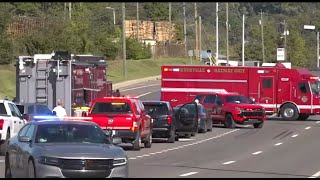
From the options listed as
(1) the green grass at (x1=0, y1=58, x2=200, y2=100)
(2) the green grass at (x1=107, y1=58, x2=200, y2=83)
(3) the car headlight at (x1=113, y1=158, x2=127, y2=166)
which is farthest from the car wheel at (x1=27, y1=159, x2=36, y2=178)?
(2) the green grass at (x1=107, y1=58, x2=200, y2=83)

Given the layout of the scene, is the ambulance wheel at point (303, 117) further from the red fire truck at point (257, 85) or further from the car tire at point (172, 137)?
the car tire at point (172, 137)

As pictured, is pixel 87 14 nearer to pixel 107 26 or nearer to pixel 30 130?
pixel 107 26

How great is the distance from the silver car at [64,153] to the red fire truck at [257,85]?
33.4 m

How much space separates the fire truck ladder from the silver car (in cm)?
1916

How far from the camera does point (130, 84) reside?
81.1 m

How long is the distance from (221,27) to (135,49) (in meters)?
72.0

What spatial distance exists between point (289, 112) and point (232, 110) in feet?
24.6

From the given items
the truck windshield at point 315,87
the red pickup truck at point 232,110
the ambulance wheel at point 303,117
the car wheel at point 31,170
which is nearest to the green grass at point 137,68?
the ambulance wheel at point 303,117

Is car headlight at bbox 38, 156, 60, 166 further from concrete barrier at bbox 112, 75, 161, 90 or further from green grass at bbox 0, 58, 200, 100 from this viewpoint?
concrete barrier at bbox 112, 75, 161, 90

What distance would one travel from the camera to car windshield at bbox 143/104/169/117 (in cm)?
3188

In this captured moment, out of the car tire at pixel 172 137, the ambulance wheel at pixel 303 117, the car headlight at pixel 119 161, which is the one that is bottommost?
the ambulance wheel at pixel 303 117

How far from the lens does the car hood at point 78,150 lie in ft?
49.4

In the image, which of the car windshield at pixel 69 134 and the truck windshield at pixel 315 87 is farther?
the truck windshield at pixel 315 87

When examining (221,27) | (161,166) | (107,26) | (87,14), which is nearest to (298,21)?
(221,27)
